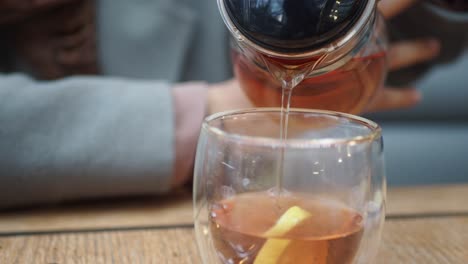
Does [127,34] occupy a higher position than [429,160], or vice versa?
[127,34]

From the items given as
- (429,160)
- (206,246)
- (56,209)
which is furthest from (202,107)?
(429,160)

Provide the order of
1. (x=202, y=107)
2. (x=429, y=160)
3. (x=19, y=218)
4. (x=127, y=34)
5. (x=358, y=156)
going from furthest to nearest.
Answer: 1. (x=429, y=160)
2. (x=127, y=34)
3. (x=202, y=107)
4. (x=19, y=218)
5. (x=358, y=156)

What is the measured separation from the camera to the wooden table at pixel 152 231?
355mm

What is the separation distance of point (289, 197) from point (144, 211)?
0.19 meters

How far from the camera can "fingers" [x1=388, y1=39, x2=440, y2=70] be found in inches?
22.6

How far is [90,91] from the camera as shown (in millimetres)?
530

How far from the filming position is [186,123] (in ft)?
1.79

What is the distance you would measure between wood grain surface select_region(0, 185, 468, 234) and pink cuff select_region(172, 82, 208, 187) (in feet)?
0.13

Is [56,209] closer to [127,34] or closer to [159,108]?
[159,108]

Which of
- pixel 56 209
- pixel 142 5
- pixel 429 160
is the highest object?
pixel 142 5

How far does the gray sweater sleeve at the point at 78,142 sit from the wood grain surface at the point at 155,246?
0.35 ft

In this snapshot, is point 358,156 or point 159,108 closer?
point 358,156

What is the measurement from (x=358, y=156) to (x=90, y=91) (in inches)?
12.2

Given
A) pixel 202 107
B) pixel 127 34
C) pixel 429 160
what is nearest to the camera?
pixel 202 107
